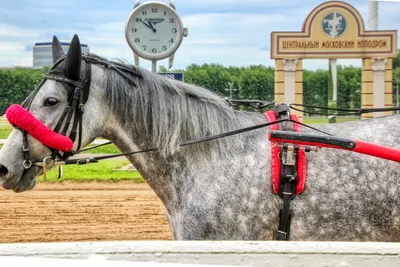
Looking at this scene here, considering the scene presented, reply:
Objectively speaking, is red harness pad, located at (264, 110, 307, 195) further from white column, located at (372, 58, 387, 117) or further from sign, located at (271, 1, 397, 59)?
white column, located at (372, 58, 387, 117)

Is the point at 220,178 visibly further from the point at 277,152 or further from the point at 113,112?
the point at 113,112

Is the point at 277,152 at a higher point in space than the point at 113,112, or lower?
lower

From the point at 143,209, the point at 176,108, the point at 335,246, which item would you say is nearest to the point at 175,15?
the point at 143,209

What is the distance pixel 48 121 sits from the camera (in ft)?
10.2

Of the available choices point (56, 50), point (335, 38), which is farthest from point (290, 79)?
point (56, 50)

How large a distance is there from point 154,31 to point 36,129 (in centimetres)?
696

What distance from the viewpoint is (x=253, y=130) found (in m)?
3.30

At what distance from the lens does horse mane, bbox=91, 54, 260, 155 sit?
3.25 meters

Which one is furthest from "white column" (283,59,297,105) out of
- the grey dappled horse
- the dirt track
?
the grey dappled horse

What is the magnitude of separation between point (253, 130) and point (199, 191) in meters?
0.49

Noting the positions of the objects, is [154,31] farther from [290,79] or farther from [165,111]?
[290,79]

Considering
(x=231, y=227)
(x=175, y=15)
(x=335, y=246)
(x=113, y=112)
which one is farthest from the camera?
(x=175, y=15)

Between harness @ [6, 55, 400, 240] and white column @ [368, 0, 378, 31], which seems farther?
white column @ [368, 0, 378, 31]

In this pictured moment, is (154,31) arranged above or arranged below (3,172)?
above
